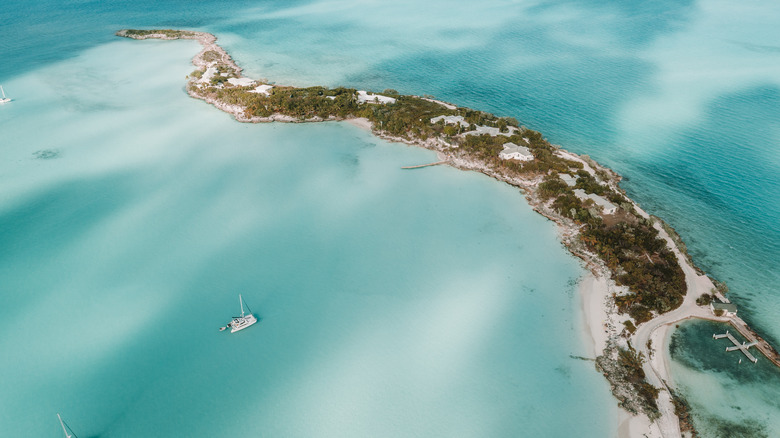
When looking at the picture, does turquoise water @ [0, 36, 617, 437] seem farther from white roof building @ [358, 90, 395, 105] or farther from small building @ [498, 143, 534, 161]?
white roof building @ [358, 90, 395, 105]

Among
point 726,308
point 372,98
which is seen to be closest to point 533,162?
point 726,308

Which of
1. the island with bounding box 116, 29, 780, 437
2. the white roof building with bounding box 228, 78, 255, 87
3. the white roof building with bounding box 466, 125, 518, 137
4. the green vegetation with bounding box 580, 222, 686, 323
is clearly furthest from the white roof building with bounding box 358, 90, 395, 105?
the green vegetation with bounding box 580, 222, 686, 323

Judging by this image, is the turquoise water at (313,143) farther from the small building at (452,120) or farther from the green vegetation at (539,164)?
the small building at (452,120)

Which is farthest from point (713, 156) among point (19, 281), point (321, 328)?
point (19, 281)

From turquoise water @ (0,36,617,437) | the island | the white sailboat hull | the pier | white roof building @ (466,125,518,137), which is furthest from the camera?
white roof building @ (466,125,518,137)

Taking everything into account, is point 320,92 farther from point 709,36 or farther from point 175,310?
point 709,36

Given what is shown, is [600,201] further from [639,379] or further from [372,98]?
[372,98]
